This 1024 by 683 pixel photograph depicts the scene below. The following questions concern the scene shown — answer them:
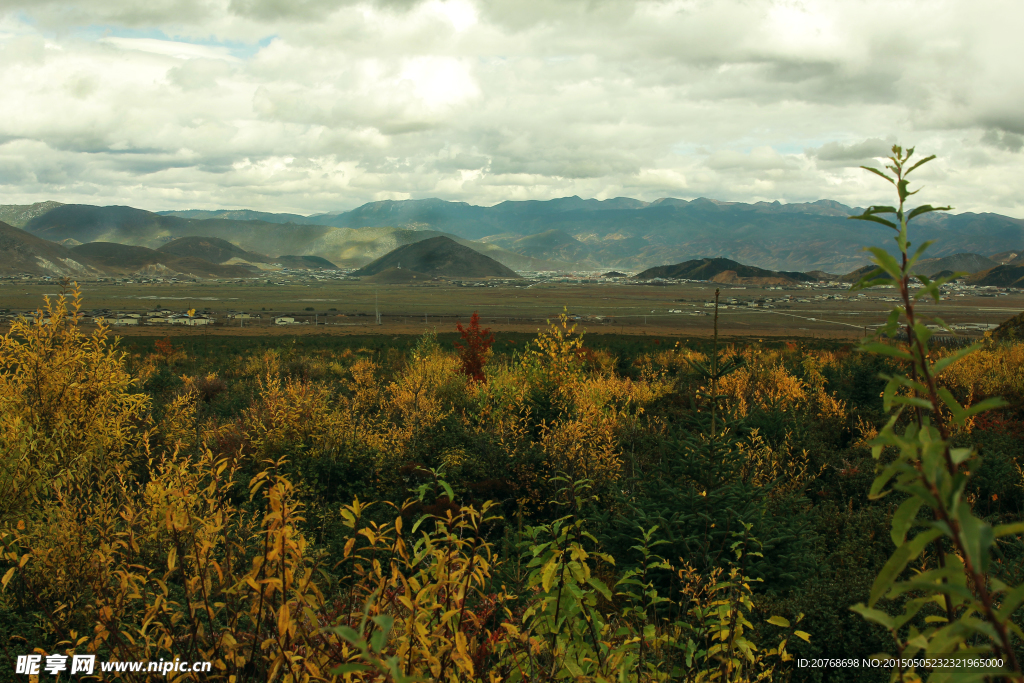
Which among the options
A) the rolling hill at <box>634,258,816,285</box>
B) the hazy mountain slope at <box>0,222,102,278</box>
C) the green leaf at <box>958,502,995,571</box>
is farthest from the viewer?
the rolling hill at <box>634,258,816,285</box>

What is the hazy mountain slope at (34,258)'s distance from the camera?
6260 inches

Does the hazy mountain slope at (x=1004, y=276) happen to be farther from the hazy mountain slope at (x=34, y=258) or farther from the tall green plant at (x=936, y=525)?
the hazy mountain slope at (x=34, y=258)

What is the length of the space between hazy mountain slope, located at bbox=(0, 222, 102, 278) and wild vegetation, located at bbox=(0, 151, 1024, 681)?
18670cm

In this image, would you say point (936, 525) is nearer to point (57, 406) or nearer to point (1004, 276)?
point (57, 406)

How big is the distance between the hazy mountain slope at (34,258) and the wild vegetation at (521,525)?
186701mm

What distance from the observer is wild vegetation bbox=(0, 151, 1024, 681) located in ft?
6.48

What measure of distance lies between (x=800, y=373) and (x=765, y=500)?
35.2 feet

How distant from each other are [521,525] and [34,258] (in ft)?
668

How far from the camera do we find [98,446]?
6.55m

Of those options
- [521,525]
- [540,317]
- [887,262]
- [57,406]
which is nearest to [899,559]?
[887,262]

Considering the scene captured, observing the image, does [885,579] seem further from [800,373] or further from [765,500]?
[800,373]

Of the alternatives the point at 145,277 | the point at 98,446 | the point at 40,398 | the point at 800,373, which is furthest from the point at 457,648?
the point at 145,277

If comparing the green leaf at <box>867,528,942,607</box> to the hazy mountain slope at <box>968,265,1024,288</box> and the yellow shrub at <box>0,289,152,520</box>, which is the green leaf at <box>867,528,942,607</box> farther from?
the hazy mountain slope at <box>968,265,1024,288</box>

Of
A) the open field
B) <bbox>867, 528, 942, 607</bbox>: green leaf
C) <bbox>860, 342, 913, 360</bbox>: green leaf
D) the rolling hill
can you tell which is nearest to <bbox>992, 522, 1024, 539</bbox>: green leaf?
<bbox>867, 528, 942, 607</bbox>: green leaf
